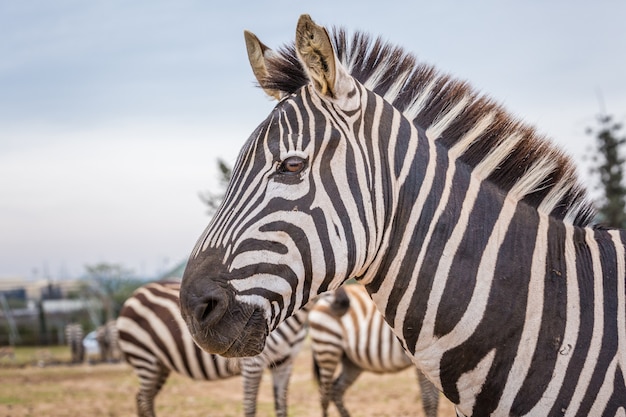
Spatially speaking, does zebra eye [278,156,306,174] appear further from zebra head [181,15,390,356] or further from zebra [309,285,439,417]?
zebra [309,285,439,417]

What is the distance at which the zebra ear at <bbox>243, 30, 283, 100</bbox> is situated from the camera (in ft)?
8.97

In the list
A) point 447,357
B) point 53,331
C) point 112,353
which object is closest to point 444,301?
point 447,357

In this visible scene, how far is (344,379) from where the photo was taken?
10.9 m

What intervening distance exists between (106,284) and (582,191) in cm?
4764

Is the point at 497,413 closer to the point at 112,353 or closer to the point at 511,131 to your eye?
the point at 511,131

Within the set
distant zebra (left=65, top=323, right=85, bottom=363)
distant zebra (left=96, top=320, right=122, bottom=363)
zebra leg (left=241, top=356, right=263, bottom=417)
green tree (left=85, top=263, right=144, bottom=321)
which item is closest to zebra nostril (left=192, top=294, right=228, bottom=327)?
zebra leg (left=241, top=356, right=263, bottom=417)

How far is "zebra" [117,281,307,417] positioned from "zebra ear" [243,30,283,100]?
6.18 m

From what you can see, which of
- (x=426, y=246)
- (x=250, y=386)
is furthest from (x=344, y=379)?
(x=426, y=246)

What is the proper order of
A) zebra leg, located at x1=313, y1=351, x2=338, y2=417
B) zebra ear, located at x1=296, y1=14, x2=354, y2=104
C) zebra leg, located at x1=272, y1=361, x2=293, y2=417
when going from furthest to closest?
zebra leg, located at x1=313, y1=351, x2=338, y2=417 → zebra leg, located at x1=272, y1=361, x2=293, y2=417 → zebra ear, located at x1=296, y1=14, x2=354, y2=104

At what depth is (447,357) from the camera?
2379mm

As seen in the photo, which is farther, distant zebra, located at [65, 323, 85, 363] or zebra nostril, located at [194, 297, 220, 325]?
distant zebra, located at [65, 323, 85, 363]

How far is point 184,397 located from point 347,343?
7.20m

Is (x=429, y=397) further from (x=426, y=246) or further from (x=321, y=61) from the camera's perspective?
(x=321, y=61)

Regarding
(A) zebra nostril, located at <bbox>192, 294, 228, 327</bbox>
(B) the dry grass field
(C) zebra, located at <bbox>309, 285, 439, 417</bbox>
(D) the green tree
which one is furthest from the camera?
(D) the green tree
